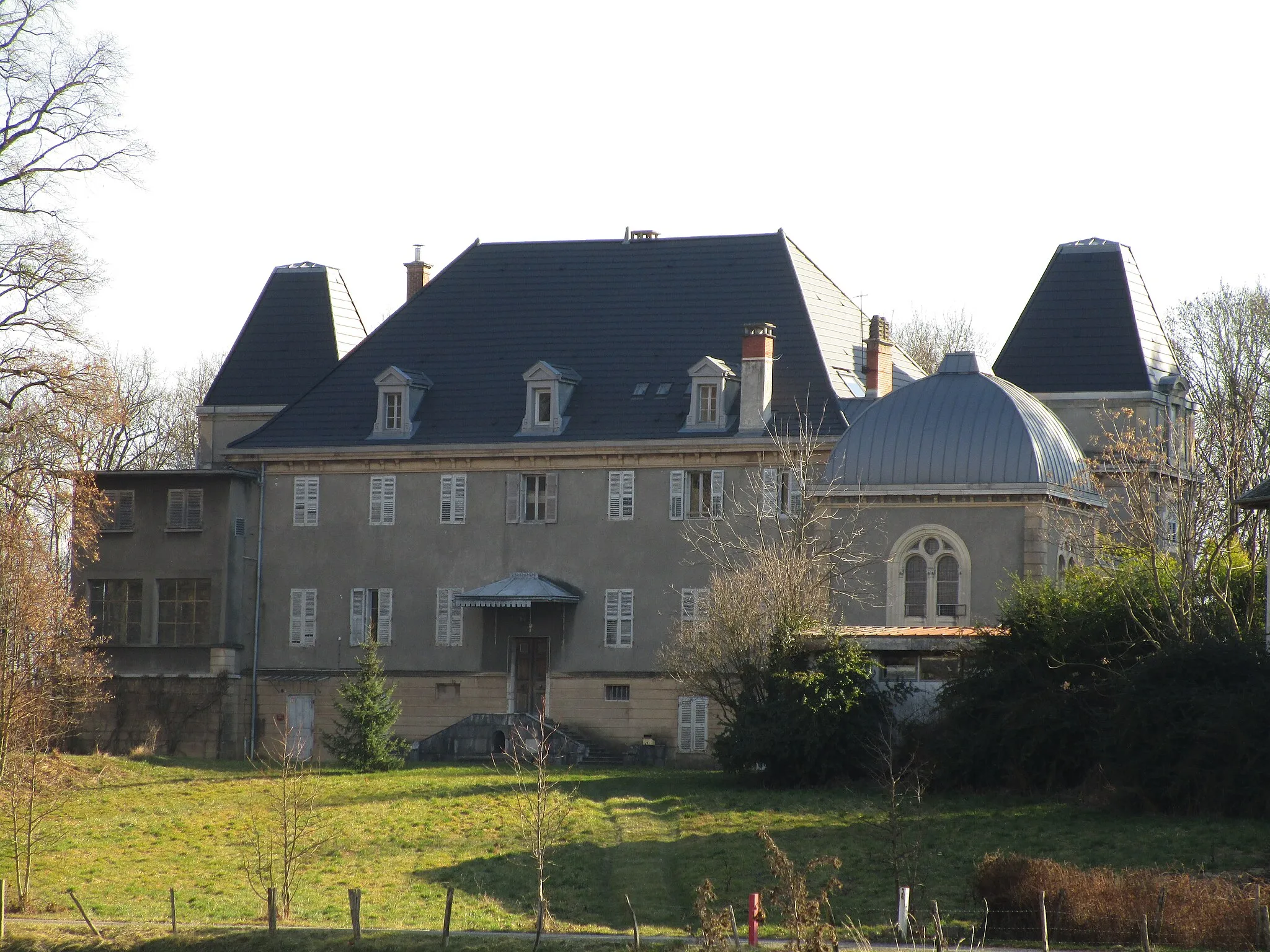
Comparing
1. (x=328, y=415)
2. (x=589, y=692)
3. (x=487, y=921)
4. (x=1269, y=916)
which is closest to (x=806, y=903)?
(x=1269, y=916)

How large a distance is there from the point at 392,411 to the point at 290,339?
6.46 m

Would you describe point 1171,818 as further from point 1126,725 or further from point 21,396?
point 21,396

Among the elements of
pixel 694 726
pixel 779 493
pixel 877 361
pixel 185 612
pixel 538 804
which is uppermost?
pixel 877 361

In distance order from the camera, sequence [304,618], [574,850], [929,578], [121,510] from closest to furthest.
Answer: [574,850] < [929,578] < [304,618] < [121,510]

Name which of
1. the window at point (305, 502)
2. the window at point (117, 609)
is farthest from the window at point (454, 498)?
the window at point (117, 609)

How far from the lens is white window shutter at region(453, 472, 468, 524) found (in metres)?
49.8

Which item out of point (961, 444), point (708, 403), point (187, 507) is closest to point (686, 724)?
point (708, 403)

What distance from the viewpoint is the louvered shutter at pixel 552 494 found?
49.1 metres

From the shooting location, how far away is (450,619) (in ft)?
162

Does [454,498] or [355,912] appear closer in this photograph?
[355,912]

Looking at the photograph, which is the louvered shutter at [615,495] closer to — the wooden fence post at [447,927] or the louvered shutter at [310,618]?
the louvered shutter at [310,618]

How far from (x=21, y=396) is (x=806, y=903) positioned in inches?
999

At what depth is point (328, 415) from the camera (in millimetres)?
51625

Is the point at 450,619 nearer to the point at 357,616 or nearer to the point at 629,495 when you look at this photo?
the point at 357,616
